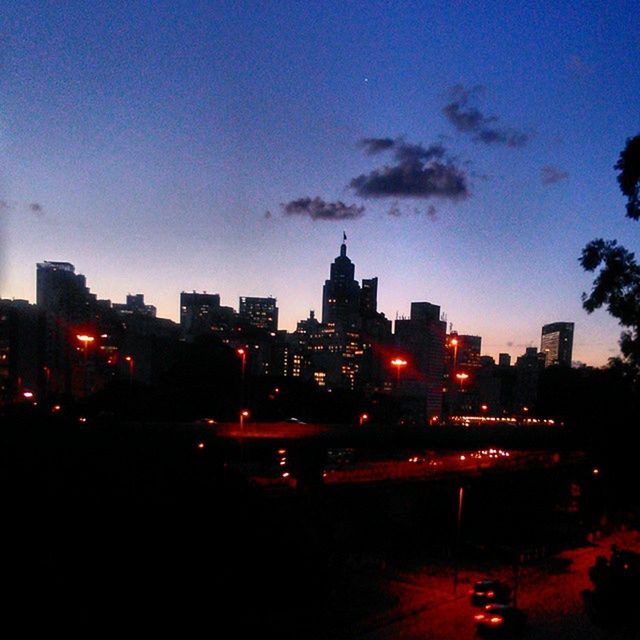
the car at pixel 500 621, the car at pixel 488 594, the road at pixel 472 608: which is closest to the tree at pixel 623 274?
the road at pixel 472 608

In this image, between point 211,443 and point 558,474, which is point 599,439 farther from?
point 558,474

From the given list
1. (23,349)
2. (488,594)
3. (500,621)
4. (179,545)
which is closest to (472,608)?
(488,594)

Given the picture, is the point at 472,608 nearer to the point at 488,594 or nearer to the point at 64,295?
the point at 488,594

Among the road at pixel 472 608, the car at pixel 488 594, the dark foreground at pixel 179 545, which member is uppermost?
the dark foreground at pixel 179 545

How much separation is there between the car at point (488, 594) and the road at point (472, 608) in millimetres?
389

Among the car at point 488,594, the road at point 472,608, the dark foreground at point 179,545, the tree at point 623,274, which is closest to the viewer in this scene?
the tree at point 623,274

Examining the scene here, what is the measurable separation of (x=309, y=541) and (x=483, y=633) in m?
6.57

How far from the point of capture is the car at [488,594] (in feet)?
85.4

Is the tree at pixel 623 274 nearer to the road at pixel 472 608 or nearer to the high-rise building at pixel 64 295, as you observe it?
the road at pixel 472 608

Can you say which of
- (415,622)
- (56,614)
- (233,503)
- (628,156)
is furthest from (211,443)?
(628,156)

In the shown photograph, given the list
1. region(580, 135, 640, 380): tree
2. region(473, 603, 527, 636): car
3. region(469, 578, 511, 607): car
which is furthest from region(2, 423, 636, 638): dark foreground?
region(580, 135, 640, 380): tree

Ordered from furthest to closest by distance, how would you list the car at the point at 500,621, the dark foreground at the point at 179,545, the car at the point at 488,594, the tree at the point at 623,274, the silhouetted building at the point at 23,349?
the silhouetted building at the point at 23,349 → the car at the point at 488,594 → the car at the point at 500,621 → the dark foreground at the point at 179,545 → the tree at the point at 623,274

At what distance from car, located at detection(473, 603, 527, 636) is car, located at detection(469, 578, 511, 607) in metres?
2.11

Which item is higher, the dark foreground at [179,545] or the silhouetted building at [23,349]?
the silhouetted building at [23,349]
